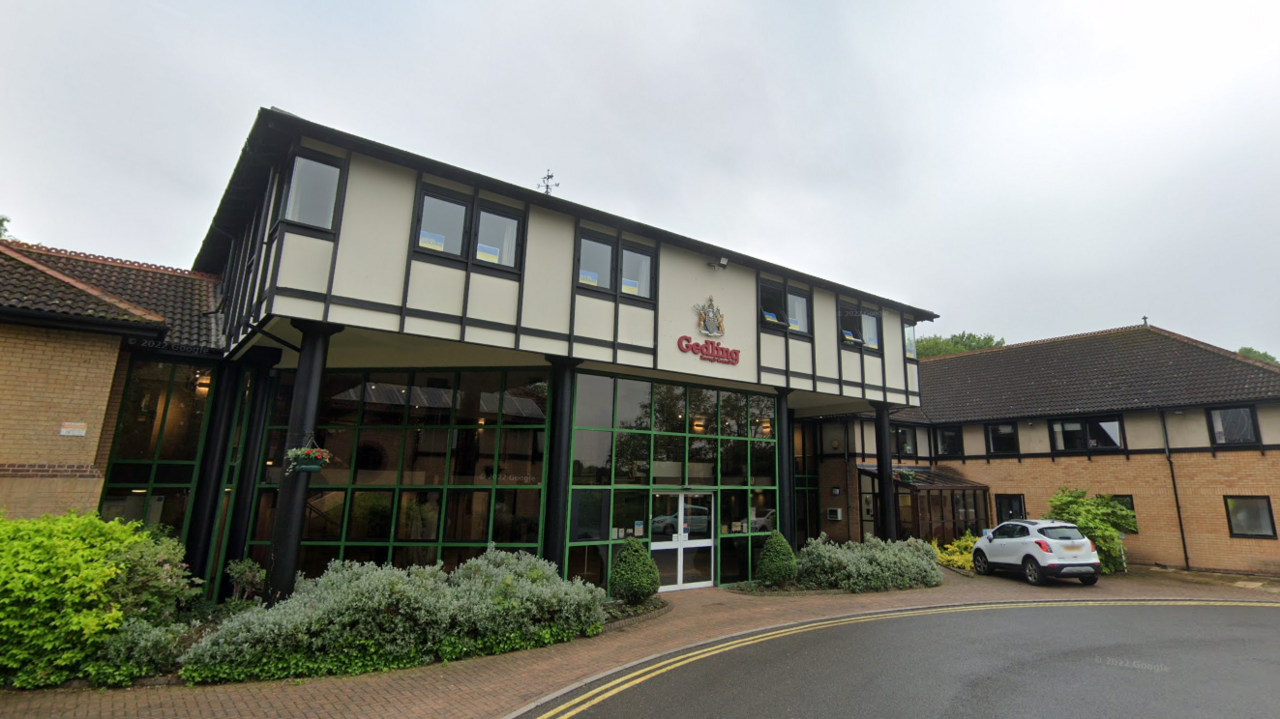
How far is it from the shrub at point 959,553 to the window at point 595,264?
44.8ft

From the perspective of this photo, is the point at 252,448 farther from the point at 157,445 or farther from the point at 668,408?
the point at 668,408

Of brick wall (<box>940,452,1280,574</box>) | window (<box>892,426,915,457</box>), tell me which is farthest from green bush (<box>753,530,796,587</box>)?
brick wall (<box>940,452,1280,574</box>)

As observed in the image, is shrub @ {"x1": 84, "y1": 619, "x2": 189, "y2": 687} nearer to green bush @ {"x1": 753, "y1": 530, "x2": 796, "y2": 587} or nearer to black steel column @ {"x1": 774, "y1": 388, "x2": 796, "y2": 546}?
green bush @ {"x1": 753, "y1": 530, "x2": 796, "y2": 587}

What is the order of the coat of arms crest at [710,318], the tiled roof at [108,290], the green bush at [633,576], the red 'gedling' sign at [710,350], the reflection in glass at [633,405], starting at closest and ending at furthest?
the tiled roof at [108,290], the green bush at [633,576], the reflection in glass at [633,405], the red 'gedling' sign at [710,350], the coat of arms crest at [710,318]

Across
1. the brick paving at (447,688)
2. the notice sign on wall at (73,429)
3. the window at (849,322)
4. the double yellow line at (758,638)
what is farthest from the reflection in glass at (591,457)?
the notice sign on wall at (73,429)

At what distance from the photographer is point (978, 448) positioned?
77.8 feet

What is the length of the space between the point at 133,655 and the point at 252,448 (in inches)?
246

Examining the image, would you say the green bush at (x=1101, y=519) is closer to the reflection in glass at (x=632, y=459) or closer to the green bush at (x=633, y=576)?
the reflection in glass at (x=632, y=459)

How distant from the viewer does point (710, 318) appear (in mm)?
14211

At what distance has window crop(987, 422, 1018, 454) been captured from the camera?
22.8m

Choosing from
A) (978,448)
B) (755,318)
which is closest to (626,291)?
(755,318)

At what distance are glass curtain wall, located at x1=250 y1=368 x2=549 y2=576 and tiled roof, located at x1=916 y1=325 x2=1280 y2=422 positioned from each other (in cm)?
1720

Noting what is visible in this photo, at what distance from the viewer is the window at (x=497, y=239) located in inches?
444

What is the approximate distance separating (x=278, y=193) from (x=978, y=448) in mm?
25079
